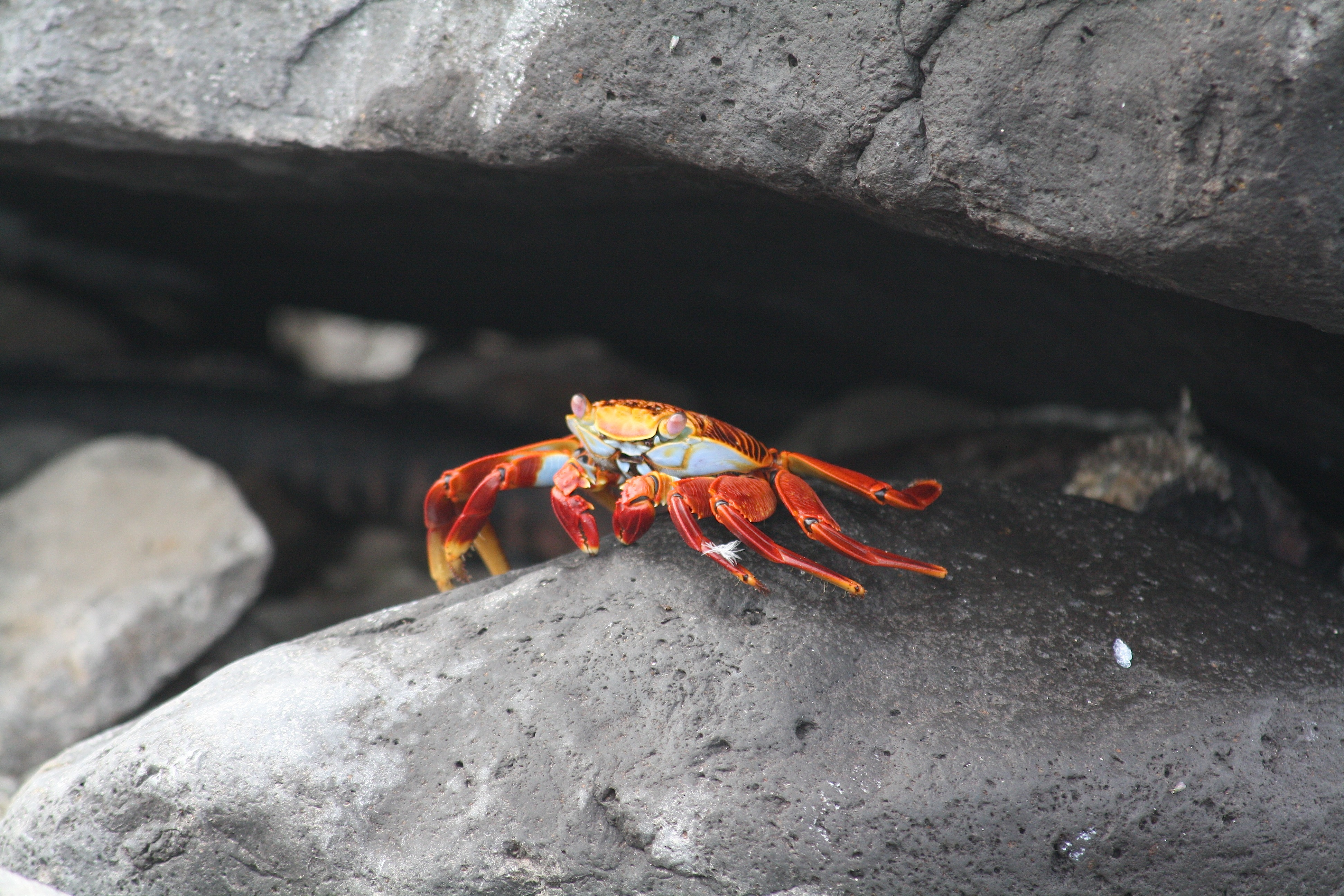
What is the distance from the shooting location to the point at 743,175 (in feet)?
7.70

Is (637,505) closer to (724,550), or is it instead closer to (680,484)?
(680,484)

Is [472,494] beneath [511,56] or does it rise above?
beneath

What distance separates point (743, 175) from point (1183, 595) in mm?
1601

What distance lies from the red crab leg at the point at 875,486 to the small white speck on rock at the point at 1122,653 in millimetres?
575

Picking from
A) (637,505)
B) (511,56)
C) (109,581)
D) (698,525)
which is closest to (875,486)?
(698,525)

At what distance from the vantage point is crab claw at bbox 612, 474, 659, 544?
2.30 m

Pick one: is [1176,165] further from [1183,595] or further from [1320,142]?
[1183,595]

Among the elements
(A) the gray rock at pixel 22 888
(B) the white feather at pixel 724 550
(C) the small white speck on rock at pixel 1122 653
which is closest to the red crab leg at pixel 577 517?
(B) the white feather at pixel 724 550

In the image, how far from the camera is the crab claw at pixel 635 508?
2.30 metres

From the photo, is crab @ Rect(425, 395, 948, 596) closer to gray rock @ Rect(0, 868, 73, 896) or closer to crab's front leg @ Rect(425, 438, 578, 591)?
crab's front leg @ Rect(425, 438, 578, 591)

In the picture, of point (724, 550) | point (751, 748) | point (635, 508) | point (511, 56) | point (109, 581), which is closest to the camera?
point (751, 748)

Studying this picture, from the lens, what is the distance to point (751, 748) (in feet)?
6.73

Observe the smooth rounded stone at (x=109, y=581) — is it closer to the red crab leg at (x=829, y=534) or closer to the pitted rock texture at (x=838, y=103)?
the pitted rock texture at (x=838, y=103)

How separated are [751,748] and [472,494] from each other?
111 centimetres
